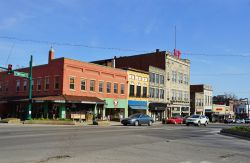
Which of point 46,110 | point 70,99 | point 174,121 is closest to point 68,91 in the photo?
point 70,99

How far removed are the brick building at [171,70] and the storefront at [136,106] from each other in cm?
686

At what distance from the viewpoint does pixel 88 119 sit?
45.3 meters

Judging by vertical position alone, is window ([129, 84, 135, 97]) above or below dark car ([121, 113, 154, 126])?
above

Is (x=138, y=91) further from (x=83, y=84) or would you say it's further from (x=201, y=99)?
(x=201, y=99)

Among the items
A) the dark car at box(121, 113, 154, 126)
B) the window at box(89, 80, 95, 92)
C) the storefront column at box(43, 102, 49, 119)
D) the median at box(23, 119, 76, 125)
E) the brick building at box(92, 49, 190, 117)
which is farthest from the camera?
the brick building at box(92, 49, 190, 117)

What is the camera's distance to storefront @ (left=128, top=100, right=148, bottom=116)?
2154 inches

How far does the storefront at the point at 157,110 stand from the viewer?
197 ft

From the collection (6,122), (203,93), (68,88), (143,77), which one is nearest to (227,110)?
(203,93)

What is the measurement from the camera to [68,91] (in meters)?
43.6

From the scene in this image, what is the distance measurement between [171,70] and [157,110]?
32.2 feet

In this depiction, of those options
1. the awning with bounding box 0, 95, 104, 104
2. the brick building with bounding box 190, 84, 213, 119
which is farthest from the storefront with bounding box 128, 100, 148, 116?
the brick building with bounding box 190, 84, 213, 119

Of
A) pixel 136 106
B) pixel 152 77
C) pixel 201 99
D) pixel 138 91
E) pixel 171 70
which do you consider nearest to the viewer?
pixel 136 106

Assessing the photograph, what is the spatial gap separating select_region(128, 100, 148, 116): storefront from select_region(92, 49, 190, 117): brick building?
686cm

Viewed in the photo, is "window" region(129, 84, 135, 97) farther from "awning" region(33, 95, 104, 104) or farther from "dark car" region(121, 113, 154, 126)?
"dark car" region(121, 113, 154, 126)
